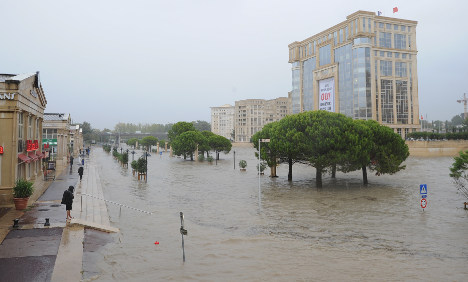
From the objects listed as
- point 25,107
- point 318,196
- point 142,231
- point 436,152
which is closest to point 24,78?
point 25,107

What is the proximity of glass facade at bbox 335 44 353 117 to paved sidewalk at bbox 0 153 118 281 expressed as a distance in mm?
103196

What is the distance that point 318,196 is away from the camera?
2633 cm

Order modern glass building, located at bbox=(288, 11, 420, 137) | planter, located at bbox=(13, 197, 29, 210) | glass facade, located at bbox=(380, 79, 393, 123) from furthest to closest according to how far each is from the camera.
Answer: glass facade, located at bbox=(380, 79, 393, 123) < modern glass building, located at bbox=(288, 11, 420, 137) < planter, located at bbox=(13, 197, 29, 210)

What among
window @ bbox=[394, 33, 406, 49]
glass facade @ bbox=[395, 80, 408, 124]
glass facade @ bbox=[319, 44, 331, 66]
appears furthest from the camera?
glass facade @ bbox=[319, 44, 331, 66]

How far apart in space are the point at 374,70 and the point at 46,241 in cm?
11055

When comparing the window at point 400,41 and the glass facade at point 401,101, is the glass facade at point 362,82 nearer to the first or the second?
the glass facade at point 401,101

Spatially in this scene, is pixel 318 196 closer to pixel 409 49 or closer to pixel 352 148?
pixel 352 148

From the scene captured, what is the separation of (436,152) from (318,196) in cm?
7630

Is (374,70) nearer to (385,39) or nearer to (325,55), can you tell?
(385,39)

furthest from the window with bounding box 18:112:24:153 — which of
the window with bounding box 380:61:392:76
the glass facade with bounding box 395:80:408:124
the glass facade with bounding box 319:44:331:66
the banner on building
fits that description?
the glass facade with bounding box 395:80:408:124

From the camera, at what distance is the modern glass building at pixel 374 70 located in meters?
106

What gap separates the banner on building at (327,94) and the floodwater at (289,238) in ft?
302

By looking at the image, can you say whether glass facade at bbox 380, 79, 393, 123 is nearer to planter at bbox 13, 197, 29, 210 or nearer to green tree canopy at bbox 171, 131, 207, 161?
green tree canopy at bbox 171, 131, 207, 161

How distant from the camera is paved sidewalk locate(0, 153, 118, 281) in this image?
9.56 meters
